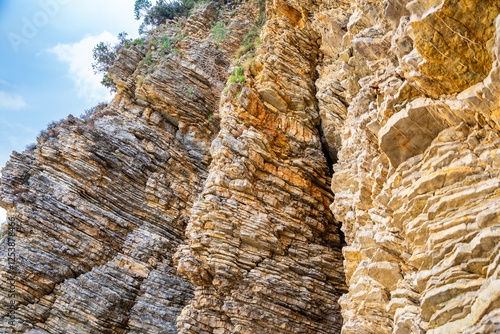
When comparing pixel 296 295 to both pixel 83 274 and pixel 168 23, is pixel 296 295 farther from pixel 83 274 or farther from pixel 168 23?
pixel 168 23

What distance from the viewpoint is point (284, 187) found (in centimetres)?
1371

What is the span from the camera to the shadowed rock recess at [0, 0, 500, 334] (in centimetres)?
529

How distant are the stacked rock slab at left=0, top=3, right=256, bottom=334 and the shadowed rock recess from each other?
70mm

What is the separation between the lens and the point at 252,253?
12.5 meters

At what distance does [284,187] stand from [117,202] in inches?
321

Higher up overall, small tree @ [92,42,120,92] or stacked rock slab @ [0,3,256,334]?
small tree @ [92,42,120,92]

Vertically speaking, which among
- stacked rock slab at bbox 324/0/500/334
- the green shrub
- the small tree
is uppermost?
the green shrub

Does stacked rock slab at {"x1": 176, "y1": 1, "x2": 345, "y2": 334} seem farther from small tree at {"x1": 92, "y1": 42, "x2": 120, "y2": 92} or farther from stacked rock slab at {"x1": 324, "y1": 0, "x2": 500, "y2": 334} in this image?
small tree at {"x1": 92, "y1": 42, "x2": 120, "y2": 92}

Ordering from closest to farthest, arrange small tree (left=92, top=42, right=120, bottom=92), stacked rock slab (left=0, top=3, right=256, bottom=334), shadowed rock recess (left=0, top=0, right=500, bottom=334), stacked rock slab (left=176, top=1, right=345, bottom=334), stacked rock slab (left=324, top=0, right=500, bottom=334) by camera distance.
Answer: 1. stacked rock slab (left=324, top=0, right=500, bottom=334)
2. shadowed rock recess (left=0, top=0, right=500, bottom=334)
3. stacked rock slab (left=176, top=1, right=345, bottom=334)
4. stacked rock slab (left=0, top=3, right=256, bottom=334)
5. small tree (left=92, top=42, right=120, bottom=92)

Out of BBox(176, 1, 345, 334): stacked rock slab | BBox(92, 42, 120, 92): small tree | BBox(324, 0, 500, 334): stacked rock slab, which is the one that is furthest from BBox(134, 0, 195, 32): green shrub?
BBox(324, 0, 500, 334): stacked rock slab

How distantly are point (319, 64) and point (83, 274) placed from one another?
14117mm

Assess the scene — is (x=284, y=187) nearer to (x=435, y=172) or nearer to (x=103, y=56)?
(x=435, y=172)

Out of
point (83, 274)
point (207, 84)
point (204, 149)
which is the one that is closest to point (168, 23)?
point (207, 84)

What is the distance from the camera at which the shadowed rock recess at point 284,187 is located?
208 inches
